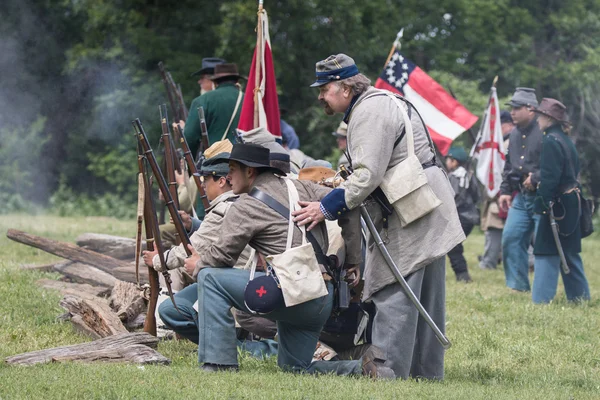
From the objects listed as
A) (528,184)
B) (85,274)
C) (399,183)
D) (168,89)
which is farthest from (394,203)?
(168,89)

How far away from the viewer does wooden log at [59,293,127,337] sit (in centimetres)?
692

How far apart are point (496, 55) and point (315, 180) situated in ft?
76.5

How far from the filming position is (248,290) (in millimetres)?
5473

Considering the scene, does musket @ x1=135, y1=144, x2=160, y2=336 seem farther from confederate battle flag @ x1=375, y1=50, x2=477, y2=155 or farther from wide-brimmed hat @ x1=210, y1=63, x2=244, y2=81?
confederate battle flag @ x1=375, y1=50, x2=477, y2=155

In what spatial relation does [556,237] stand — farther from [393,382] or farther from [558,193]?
[393,382]

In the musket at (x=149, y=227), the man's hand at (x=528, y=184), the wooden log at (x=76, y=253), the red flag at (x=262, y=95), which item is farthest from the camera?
the man's hand at (x=528, y=184)

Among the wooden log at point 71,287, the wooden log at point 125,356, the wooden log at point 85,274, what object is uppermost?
the wooden log at point 125,356

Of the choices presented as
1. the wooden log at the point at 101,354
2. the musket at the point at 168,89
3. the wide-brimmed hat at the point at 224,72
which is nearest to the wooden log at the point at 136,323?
the wooden log at the point at 101,354

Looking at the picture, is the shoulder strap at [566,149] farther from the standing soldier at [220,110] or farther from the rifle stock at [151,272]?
the rifle stock at [151,272]

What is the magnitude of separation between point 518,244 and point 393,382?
594cm

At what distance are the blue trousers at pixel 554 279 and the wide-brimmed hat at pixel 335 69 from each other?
4.78 m

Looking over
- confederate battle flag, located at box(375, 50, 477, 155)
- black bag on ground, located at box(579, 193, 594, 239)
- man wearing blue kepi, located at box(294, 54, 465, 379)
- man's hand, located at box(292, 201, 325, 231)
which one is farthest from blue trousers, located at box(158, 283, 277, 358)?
confederate battle flag, located at box(375, 50, 477, 155)

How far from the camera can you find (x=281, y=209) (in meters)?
Result: 5.60

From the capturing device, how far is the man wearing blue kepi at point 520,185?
10867mm
